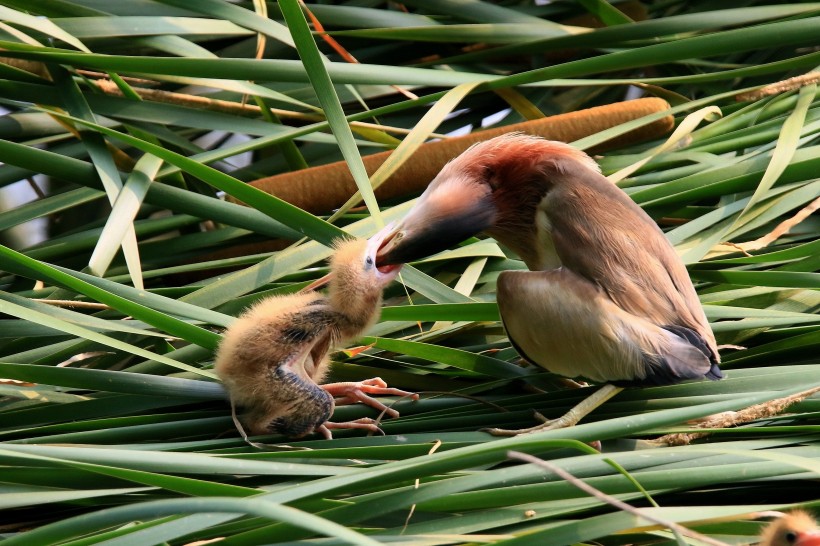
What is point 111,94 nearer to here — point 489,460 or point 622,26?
point 622,26

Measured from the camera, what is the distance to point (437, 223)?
1.90m

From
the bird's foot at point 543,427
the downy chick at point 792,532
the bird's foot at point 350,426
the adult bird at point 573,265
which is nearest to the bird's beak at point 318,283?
the adult bird at point 573,265

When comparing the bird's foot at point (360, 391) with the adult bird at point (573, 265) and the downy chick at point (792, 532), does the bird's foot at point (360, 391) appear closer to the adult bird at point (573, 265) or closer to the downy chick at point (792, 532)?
the adult bird at point (573, 265)

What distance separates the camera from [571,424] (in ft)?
5.76

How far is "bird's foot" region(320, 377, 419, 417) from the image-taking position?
1.84 metres

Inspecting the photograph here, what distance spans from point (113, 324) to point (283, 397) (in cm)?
34

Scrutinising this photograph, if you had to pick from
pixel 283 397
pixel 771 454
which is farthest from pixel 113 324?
pixel 771 454

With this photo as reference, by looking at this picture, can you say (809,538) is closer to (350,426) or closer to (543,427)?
(543,427)

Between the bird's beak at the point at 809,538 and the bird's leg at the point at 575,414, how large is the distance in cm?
50

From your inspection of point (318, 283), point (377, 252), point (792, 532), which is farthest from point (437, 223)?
point (792, 532)

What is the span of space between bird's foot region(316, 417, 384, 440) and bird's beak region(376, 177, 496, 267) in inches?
12.6

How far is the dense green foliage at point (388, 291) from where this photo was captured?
1401 mm

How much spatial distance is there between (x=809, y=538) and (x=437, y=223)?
0.86 meters

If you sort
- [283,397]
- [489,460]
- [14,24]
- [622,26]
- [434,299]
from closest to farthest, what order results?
[489,460] < [283,397] < [434,299] < [14,24] < [622,26]
